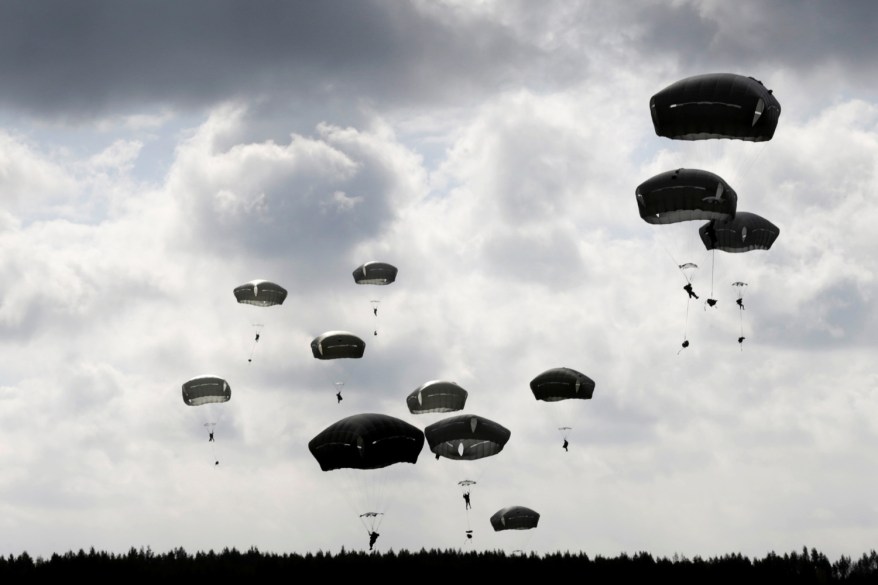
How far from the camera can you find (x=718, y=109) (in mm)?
37094

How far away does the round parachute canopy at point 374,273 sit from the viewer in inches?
2500

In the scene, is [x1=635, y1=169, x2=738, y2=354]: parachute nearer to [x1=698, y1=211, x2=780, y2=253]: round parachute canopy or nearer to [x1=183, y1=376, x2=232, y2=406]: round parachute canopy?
[x1=698, y1=211, x2=780, y2=253]: round parachute canopy

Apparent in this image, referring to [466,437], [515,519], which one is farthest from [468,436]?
[515,519]

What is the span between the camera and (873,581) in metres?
33.2

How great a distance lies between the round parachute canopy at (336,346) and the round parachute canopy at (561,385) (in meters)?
12.0

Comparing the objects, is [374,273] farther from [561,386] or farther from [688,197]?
[688,197]

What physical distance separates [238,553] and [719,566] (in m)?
16.5

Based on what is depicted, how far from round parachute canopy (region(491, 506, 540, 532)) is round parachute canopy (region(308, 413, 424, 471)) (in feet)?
77.3

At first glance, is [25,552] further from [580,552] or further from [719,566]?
[719,566]

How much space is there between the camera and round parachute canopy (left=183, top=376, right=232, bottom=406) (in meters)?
58.7

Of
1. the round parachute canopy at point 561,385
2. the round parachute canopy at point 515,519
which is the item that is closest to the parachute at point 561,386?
the round parachute canopy at point 561,385

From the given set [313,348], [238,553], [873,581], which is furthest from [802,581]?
[313,348]

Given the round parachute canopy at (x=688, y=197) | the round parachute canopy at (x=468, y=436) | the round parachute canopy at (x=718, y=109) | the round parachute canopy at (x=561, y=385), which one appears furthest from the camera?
the round parachute canopy at (x=561, y=385)

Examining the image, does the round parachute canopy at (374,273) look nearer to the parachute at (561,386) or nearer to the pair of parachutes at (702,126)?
the parachute at (561,386)
